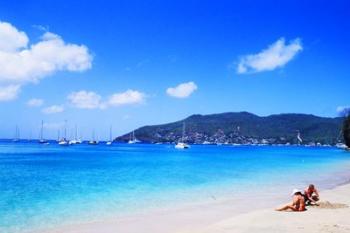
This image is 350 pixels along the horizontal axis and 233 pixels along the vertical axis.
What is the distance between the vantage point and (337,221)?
15.0 m

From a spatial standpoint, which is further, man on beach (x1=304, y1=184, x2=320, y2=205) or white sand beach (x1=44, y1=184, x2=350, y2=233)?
man on beach (x1=304, y1=184, x2=320, y2=205)

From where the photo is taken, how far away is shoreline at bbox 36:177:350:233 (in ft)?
47.5

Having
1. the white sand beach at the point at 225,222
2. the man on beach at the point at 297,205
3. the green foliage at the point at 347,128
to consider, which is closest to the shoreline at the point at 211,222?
the white sand beach at the point at 225,222

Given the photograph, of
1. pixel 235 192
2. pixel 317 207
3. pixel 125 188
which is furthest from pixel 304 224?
pixel 125 188

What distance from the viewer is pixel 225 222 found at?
16125 mm

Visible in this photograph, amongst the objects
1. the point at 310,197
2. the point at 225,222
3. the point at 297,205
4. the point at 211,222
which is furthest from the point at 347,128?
the point at 225,222

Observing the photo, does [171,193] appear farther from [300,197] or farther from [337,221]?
[337,221]

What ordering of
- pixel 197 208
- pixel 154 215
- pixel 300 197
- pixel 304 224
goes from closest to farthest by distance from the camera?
pixel 304 224 → pixel 300 197 → pixel 154 215 → pixel 197 208

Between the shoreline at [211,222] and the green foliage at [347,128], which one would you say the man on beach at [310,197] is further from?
the green foliage at [347,128]

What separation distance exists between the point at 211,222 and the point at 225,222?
1.49m

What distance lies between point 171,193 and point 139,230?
12328 mm

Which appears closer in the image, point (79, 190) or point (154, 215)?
point (154, 215)

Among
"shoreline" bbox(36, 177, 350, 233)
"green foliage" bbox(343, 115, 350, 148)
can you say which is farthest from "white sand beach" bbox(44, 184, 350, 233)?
"green foliage" bbox(343, 115, 350, 148)

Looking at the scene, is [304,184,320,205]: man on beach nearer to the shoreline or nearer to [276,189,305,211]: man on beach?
the shoreline
